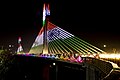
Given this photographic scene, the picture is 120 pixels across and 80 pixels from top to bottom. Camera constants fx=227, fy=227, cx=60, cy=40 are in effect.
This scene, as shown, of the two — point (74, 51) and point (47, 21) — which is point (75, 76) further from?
point (47, 21)

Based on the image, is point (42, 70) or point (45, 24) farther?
point (45, 24)

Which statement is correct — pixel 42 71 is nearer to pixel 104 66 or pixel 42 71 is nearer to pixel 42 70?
pixel 42 70

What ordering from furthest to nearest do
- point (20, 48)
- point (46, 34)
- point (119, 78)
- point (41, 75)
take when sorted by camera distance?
point (20, 48) → point (46, 34) → point (41, 75) → point (119, 78)

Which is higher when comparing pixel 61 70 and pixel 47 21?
pixel 47 21

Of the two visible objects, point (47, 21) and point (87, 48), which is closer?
point (87, 48)

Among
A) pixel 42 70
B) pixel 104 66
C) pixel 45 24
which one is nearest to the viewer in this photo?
pixel 104 66

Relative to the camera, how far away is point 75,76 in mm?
28344

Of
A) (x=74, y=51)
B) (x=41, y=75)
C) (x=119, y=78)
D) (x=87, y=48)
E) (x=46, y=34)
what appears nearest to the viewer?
(x=119, y=78)

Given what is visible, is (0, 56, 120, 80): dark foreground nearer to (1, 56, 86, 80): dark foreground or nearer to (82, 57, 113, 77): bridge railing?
(1, 56, 86, 80): dark foreground

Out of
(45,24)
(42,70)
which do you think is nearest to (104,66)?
(42,70)

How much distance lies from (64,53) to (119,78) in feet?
117

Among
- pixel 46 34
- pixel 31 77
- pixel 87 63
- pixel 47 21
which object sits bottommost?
pixel 31 77

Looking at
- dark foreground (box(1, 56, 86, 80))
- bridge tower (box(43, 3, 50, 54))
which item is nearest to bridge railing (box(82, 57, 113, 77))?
dark foreground (box(1, 56, 86, 80))

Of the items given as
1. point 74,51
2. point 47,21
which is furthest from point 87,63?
point 47,21
